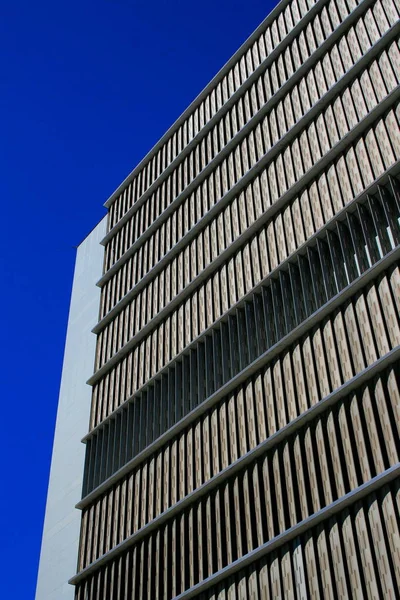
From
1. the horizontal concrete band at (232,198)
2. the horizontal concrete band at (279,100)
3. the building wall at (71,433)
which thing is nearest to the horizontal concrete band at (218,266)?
the horizontal concrete band at (232,198)

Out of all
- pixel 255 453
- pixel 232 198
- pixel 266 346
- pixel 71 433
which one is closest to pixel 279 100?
pixel 232 198

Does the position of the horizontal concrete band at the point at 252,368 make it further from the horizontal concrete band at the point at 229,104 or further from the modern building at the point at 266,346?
the horizontal concrete band at the point at 229,104

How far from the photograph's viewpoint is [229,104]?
1884 centimetres

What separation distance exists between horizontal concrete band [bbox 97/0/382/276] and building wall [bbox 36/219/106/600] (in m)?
1.81

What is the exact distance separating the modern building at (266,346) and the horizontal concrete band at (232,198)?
0.04 metres

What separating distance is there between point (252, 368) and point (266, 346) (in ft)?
1.55

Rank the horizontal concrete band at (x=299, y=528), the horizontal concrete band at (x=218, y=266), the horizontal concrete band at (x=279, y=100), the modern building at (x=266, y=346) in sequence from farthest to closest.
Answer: the horizontal concrete band at (x=279, y=100) < the horizontal concrete band at (x=218, y=266) < the modern building at (x=266, y=346) < the horizontal concrete band at (x=299, y=528)

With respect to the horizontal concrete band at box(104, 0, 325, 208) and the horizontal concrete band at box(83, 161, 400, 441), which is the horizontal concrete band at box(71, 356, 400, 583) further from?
the horizontal concrete band at box(104, 0, 325, 208)

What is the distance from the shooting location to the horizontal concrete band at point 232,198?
1391cm

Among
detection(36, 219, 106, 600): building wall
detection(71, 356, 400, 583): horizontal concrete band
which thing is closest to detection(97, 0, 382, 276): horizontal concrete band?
detection(36, 219, 106, 600): building wall

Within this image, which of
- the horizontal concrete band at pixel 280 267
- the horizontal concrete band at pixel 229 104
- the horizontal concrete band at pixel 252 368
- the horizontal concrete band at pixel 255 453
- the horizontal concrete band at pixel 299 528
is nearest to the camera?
the horizontal concrete band at pixel 299 528

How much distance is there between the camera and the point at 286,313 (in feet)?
45.2

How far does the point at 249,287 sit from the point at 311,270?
5.57 ft

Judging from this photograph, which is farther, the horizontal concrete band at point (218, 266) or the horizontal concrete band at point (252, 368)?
the horizontal concrete band at point (218, 266)
